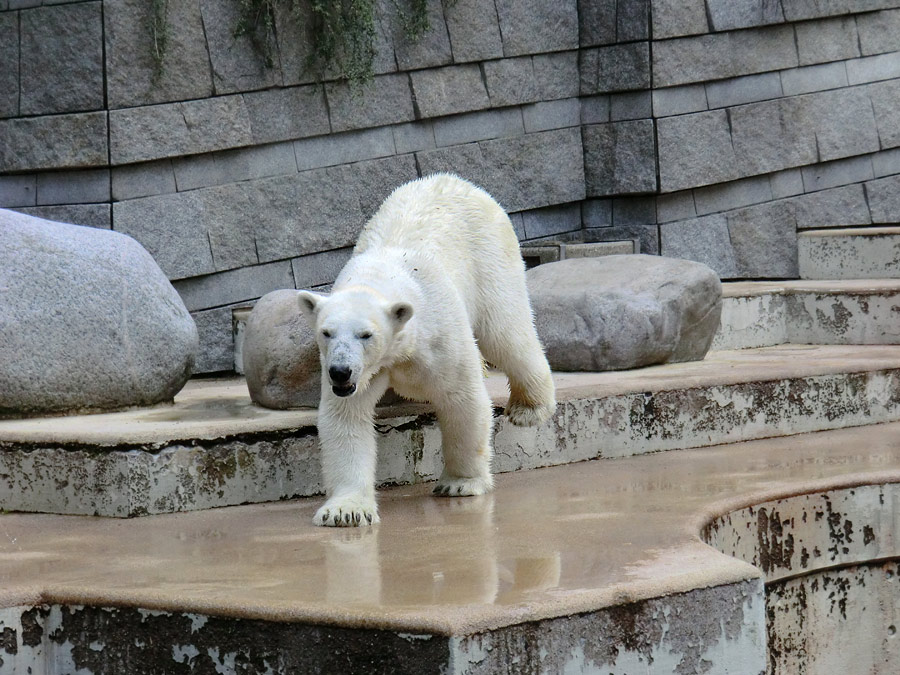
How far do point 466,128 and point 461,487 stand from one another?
431 cm

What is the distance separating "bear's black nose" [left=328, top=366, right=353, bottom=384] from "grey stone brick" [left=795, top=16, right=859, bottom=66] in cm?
689

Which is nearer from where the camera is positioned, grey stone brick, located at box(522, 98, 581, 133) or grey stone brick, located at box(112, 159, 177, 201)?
grey stone brick, located at box(112, 159, 177, 201)

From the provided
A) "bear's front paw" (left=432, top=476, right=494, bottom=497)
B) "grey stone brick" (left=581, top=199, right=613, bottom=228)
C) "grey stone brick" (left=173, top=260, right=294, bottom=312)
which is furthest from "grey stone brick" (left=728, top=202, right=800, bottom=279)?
"bear's front paw" (left=432, top=476, right=494, bottom=497)

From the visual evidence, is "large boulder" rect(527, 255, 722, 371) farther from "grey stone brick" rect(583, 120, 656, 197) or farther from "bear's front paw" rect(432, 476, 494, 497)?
"grey stone brick" rect(583, 120, 656, 197)

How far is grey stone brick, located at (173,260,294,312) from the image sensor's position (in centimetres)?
715

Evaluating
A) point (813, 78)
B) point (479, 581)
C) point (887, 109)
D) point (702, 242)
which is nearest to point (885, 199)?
point (887, 109)

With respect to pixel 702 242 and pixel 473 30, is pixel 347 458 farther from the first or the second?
pixel 702 242

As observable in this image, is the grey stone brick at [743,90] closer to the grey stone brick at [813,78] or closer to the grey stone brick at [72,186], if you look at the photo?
the grey stone brick at [813,78]

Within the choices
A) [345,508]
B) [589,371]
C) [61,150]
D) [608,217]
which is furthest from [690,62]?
[345,508]

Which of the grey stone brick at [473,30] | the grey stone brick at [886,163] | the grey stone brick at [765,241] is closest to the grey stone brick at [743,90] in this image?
the grey stone brick at [765,241]

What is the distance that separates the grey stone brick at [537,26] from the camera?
868 cm

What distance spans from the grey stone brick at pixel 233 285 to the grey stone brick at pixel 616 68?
2804mm

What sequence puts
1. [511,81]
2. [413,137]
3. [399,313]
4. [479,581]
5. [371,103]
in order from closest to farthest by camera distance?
[479,581], [399,313], [371,103], [413,137], [511,81]

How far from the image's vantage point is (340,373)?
149 inches
